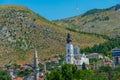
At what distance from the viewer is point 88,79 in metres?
106

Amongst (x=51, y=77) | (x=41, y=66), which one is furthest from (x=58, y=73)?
(x=41, y=66)

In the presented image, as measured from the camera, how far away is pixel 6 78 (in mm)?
145500

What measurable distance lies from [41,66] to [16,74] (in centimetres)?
1233

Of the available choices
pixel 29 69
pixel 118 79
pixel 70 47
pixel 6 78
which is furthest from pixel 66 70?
pixel 29 69

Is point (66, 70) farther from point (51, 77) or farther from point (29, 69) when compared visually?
point (29, 69)

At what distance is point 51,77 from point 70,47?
8780cm

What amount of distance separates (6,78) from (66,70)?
48.2 metres

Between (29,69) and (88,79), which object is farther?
(29,69)

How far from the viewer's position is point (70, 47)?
184125 mm

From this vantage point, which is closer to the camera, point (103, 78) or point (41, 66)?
point (103, 78)

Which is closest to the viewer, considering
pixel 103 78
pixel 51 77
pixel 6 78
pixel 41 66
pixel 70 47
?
pixel 51 77

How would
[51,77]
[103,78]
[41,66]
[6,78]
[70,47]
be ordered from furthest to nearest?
[41,66], [70,47], [6,78], [103,78], [51,77]

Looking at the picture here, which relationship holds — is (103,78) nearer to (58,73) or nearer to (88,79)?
(88,79)

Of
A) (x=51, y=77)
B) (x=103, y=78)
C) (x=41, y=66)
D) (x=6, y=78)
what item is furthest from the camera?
(x=41, y=66)
